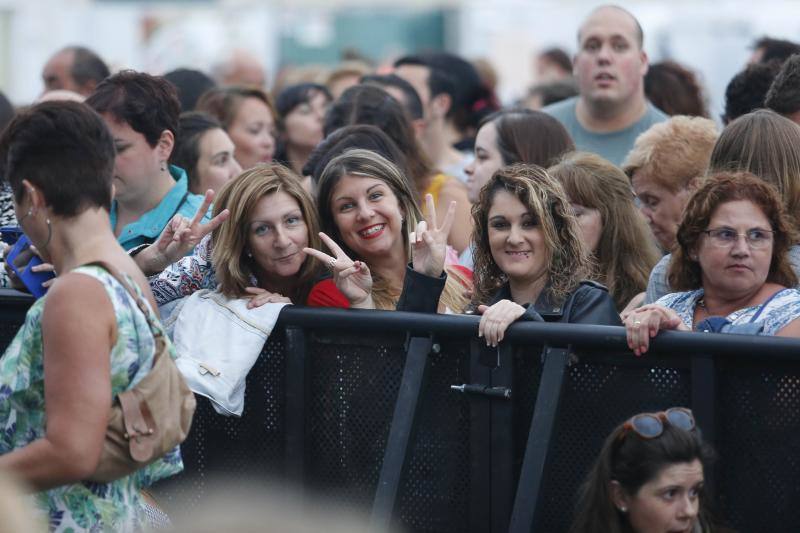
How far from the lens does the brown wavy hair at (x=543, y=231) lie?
14.9 feet

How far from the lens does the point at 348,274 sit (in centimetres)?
450

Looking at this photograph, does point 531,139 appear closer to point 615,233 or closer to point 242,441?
point 615,233

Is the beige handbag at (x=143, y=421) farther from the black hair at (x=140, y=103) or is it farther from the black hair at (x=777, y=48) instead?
the black hair at (x=777, y=48)

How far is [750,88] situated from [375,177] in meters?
2.17

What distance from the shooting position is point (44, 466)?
10.8ft

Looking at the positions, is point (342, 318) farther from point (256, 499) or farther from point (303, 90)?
point (303, 90)

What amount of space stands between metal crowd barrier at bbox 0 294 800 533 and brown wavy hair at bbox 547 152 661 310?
4.50 ft

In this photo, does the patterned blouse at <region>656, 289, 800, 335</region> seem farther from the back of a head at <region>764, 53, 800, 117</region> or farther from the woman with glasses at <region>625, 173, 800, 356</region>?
the back of a head at <region>764, 53, 800, 117</region>

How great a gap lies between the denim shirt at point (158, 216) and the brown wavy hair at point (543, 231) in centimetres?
107

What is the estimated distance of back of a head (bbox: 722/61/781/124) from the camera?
6.19 m

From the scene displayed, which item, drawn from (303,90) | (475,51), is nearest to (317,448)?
(303,90)

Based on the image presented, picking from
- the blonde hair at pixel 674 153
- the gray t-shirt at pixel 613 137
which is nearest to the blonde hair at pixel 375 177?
the blonde hair at pixel 674 153

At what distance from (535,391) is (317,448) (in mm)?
759

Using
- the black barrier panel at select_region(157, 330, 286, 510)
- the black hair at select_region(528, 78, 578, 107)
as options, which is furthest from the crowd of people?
the black hair at select_region(528, 78, 578, 107)
